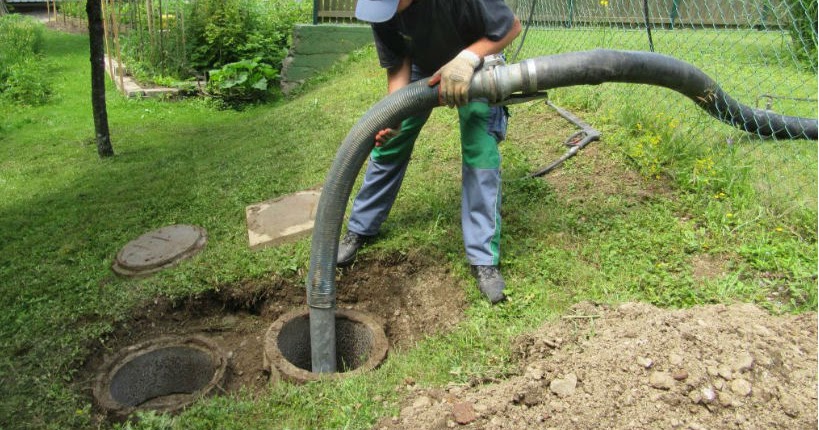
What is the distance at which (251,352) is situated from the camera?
3.51m

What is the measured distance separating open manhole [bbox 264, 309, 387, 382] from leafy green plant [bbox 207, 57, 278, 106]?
6.18m

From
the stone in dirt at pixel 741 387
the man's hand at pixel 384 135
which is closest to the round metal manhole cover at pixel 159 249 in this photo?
the man's hand at pixel 384 135

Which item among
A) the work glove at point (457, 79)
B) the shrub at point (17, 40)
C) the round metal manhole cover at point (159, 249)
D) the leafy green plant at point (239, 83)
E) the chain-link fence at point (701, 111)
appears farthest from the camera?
the shrub at point (17, 40)

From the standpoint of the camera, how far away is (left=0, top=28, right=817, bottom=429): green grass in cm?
280

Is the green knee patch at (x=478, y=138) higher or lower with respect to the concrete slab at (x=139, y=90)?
higher

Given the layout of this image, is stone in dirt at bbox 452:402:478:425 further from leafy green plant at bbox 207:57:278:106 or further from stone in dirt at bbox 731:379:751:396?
leafy green plant at bbox 207:57:278:106

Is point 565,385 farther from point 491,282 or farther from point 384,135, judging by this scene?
point 384,135

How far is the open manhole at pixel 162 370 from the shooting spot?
3230 millimetres

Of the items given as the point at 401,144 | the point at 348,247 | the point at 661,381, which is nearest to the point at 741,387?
the point at 661,381

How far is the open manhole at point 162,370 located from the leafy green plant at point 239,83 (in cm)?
609

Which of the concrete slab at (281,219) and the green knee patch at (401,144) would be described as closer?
the green knee patch at (401,144)

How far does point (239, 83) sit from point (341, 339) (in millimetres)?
6283

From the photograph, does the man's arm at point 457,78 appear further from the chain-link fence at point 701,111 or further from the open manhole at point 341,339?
the chain-link fence at point 701,111

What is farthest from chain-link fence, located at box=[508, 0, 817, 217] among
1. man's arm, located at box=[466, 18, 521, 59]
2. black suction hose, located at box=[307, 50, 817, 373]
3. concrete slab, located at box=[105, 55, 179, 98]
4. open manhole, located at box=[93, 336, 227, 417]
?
concrete slab, located at box=[105, 55, 179, 98]
